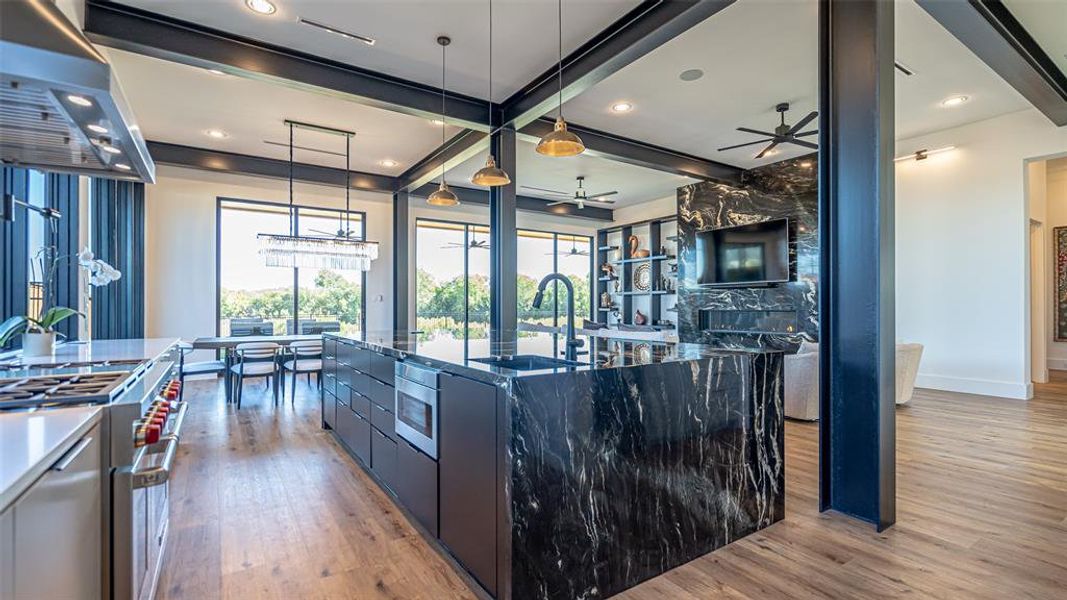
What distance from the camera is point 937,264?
19.3 feet

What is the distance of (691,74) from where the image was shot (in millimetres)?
4109

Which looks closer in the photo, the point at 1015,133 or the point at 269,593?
the point at 269,593

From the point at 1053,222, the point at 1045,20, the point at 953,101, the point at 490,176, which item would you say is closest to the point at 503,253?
the point at 490,176

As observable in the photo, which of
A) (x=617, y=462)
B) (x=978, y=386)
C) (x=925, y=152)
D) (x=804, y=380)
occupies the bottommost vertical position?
(x=978, y=386)

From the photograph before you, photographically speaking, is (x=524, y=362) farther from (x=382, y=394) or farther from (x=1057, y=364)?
(x=1057, y=364)

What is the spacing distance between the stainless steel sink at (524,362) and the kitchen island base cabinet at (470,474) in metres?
0.23

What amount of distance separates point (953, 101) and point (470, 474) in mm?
6033

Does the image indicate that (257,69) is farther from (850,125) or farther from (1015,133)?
(1015,133)

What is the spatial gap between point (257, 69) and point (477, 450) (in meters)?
3.43

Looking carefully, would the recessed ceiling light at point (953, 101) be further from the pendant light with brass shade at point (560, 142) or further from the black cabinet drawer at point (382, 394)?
the black cabinet drawer at point (382, 394)

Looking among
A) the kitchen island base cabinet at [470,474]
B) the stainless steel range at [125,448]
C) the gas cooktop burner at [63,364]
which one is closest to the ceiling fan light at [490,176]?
the kitchen island base cabinet at [470,474]

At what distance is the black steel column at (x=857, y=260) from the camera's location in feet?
7.70

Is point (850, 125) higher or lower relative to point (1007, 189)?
lower

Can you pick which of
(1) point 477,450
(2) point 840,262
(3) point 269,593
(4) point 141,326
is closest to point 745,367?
(2) point 840,262
